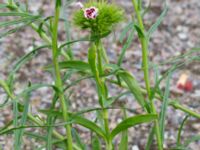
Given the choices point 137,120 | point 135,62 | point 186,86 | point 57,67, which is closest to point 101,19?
point 57,67

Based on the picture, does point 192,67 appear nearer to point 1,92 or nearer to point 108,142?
point 1,92

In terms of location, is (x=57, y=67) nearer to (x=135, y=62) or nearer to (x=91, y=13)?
(x=91, y=13)

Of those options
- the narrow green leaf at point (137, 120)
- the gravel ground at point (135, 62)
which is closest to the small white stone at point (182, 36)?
the gravel ground at point (135, 62)

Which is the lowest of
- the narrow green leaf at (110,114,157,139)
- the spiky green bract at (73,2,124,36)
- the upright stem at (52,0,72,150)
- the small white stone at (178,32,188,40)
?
the narrow green leaf at (110,114,157,139)

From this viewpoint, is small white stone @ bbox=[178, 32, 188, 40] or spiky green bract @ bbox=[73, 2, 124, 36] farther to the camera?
small white stone @ bbox=[178, 32, 188, 40]

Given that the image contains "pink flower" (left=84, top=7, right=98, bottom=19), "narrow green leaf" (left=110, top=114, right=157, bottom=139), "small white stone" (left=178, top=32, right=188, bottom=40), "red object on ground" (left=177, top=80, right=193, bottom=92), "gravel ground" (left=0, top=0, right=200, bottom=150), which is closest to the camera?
"pink flower" (left=84, top=7, right=98, bottom=19)

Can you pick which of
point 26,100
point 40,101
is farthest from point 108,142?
point 40,101

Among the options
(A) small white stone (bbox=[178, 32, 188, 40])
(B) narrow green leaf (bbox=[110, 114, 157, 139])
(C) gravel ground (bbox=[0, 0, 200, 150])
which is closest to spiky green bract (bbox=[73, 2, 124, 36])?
(B) narrow green leaf (bbox=[110, 114, 157, 139])

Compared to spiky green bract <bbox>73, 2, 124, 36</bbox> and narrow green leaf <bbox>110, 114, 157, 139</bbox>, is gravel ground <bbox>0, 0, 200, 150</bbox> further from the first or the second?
spiky green bract <bbox>73, 2, 124, 36</bbox>
